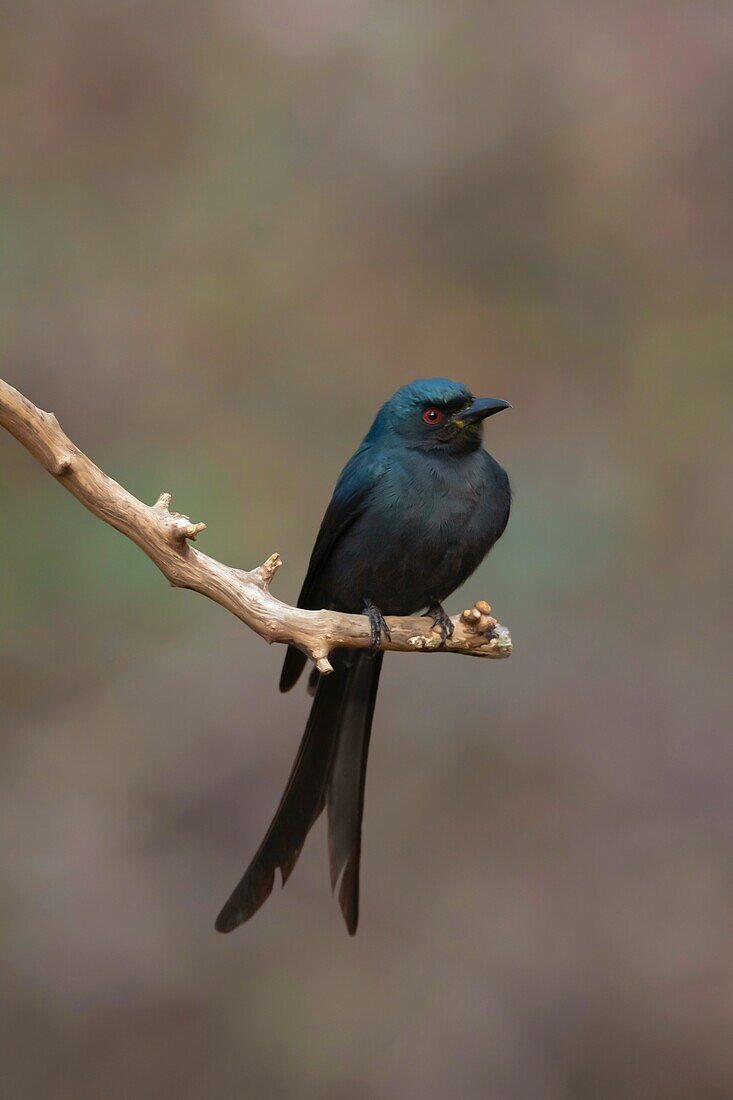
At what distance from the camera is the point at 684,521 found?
7621 mm

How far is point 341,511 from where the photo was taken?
3.69 meters

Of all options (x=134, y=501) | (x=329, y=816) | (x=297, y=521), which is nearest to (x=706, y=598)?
(x=297, y=521)

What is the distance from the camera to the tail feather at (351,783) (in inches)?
150

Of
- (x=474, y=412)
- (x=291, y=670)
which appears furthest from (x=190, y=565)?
(x=474, y=412)

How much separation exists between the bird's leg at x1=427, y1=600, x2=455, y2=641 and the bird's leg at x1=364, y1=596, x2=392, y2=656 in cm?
14

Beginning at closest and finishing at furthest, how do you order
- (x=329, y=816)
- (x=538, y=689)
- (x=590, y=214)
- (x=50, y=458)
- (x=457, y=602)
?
(x=50, y=458)
(x=329, y=816)
(x=457, y=602)
(x=538, y=689)
(x=590, y=214)

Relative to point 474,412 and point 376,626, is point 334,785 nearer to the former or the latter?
point 376,626

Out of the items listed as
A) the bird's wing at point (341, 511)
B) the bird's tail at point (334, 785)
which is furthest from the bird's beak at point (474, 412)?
the bird's tail at point (334, 785)

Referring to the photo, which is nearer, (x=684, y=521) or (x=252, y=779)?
(x=252, y=779)

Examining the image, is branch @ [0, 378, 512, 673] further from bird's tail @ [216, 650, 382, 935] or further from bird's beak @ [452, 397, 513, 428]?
bird's tail @ [216, 650, 382, 935]

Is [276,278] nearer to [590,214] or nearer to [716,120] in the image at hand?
[590,214]

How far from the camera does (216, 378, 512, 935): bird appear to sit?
3564mm

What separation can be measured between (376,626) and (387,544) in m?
0.29

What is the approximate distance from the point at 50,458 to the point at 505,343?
520 centimetres
